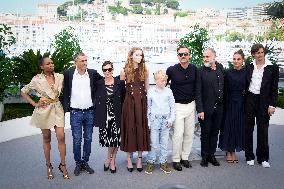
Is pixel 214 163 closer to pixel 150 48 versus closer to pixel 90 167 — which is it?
pixel 90 167

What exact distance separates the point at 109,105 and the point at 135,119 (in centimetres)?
32

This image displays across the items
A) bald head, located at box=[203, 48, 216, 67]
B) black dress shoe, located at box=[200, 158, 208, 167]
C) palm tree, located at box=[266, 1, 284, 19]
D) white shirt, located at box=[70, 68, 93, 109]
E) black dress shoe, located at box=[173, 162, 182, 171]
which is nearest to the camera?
white shirt, located at box=[70, 68, 93, 109]

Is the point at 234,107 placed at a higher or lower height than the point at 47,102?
lower

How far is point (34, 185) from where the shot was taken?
147 inches

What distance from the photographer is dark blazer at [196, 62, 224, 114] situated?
4039 mm

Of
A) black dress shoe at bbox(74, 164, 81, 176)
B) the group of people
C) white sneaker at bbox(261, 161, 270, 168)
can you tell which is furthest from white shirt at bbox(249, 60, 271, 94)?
black dress shoe at bbox(74, 164, 81, 176)

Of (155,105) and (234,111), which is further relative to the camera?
(234,111)

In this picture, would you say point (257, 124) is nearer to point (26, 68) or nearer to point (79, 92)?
point (79, 92)

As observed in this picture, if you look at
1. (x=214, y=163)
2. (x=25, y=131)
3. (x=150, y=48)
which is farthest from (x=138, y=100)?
(x=150, y=48)

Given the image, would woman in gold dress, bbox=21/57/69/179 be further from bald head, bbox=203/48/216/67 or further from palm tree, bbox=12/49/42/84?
palm tree, bbox=12/49/42/84

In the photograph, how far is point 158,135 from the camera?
404 cm

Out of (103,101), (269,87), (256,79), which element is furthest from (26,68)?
(269,87)

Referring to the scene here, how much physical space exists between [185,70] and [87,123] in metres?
1.20

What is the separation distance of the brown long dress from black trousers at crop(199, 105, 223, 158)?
69 cm
